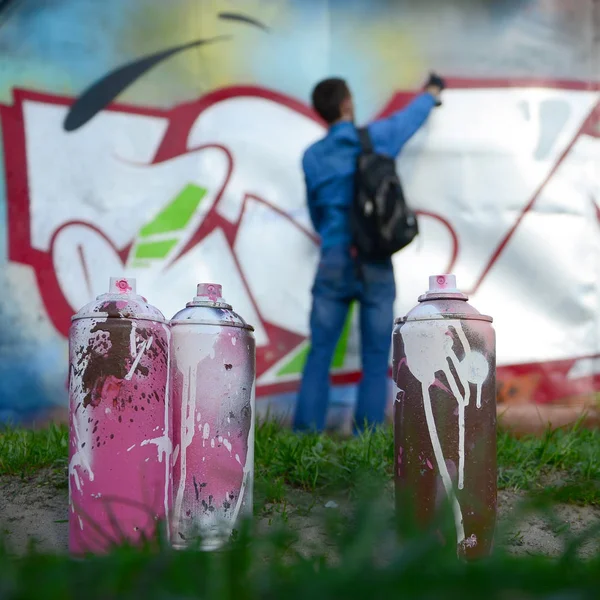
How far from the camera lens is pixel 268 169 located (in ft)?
15.1

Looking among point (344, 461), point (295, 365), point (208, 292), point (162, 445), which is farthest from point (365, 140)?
point (162, 445)

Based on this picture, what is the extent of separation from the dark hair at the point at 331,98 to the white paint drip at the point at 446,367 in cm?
233

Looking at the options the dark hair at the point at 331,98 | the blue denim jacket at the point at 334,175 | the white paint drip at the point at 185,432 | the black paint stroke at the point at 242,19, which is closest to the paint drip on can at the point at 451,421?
the white paint drip at the point at 185,432

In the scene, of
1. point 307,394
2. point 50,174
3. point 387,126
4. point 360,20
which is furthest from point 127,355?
point 360,20

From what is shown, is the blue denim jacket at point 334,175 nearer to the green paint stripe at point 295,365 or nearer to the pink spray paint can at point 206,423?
the green paint stripe at point 295,365

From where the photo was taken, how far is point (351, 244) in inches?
150

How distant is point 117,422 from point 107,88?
10.9 feet

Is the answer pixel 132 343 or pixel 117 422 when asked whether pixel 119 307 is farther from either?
pixel 117 422

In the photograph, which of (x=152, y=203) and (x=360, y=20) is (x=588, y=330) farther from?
(x=152, y=203)

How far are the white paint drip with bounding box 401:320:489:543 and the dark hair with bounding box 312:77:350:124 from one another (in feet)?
7.63

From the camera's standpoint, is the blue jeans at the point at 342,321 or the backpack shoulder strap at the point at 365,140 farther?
the backpack shoulder strap at the point at 365,140

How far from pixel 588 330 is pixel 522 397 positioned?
0.57 meters

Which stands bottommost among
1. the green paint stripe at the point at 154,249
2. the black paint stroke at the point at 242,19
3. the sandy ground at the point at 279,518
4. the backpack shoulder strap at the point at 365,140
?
the sandy ground at the point at 279,518

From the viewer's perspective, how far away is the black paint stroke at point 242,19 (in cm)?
465
